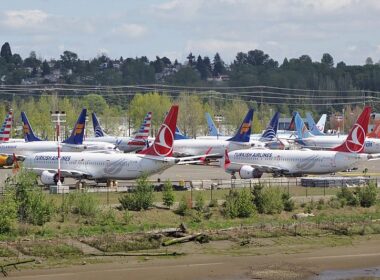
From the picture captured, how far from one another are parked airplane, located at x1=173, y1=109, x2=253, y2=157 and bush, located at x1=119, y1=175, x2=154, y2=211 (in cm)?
5322

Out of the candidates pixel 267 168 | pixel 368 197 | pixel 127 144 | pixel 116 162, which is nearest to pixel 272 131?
pixel 127 144

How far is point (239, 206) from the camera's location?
2894 inches

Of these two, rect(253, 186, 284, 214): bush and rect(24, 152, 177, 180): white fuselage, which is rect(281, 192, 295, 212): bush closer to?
rect(253, 186, 284, 214): bush

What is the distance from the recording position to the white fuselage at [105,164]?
8650cm

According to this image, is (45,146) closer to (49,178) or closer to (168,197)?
(49,178)

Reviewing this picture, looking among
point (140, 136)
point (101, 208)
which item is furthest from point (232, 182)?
point (140, 136)

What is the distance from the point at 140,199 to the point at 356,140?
33.2 m

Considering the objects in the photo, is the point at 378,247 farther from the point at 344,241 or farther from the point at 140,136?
the point at 140,136

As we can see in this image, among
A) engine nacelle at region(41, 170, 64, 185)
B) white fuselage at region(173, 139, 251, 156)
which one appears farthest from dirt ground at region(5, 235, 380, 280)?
white fuselage at region(173, 139, 251, 156)

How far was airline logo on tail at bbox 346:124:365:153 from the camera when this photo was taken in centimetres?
9769

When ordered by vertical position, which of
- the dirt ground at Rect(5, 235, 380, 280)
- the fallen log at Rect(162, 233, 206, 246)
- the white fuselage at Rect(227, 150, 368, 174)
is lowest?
the dirt ground at Rect(5, 235, 380, 280)

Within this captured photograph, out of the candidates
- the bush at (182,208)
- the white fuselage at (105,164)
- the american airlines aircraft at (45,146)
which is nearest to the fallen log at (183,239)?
the bush at (182,208)

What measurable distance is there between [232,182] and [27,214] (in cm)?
2809

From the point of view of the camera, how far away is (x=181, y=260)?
190 ft
